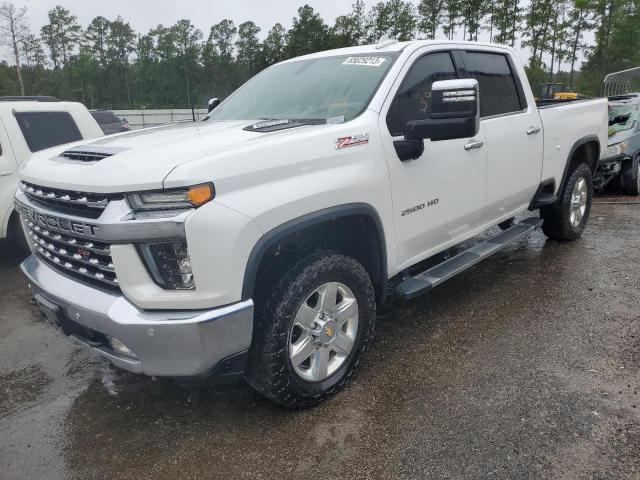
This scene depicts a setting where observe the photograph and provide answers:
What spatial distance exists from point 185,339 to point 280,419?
35.0 inches

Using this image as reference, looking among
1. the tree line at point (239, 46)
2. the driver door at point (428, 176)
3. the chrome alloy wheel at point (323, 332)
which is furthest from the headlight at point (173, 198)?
the tree line at point (239, 46)

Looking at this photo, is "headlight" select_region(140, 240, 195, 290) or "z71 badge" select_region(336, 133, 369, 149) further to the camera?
"z71 badge" select_region(336, 133, 369, 149)

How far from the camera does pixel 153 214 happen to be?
2227mm

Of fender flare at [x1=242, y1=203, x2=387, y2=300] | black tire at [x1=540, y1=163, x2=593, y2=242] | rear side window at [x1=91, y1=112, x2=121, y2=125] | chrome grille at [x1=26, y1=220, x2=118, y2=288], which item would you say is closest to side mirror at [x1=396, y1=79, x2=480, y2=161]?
fender flare at [x1=242, y1=203, x2=387, y2=300]

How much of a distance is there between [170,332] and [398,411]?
4.44 ft

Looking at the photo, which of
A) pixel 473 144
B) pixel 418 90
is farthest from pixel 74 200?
pixel 473 144

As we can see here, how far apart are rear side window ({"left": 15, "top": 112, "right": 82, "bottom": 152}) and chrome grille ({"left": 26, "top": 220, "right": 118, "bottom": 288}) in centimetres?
345

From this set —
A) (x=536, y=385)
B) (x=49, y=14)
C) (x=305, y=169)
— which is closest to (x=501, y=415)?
(x=536, y=385)

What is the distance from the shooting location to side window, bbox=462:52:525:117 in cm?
404

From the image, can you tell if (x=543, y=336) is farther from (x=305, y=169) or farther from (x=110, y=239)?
(x=110, y=239)

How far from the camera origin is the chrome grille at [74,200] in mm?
2314

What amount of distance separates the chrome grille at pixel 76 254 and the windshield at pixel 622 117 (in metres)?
8.51

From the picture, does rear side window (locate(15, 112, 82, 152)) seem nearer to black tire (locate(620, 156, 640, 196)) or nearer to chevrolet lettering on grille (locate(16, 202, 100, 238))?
chevrolet lettering on grille (locate(16, 202, 100, 238))

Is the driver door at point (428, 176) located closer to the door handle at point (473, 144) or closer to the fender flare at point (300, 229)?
the door handle at point (473, 144)
